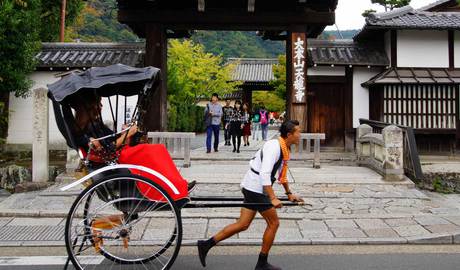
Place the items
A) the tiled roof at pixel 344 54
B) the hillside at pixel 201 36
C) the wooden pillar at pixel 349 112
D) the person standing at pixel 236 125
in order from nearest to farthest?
the tiled roof at pixel 344 54
the person standing at pixel 236 125
the wooden pillar at pixel 349 112
the hillside at pixel 201 36

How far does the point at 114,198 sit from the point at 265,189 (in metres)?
1.59

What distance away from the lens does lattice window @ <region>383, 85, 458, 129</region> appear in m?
15.4

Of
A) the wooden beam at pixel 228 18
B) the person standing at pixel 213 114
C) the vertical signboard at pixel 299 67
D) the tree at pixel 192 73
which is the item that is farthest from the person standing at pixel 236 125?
the tree at pixel 192 73

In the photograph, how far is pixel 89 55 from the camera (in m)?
15.9

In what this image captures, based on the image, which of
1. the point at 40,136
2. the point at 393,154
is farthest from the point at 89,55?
the point at 393,154

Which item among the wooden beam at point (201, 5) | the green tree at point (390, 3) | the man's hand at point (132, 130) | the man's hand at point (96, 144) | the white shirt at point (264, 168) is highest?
the green tree at point (390, 3)

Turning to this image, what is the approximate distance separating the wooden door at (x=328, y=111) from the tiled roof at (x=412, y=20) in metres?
2.38

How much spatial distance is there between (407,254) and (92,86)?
4.23 meters

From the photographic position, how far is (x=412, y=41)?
15.6m

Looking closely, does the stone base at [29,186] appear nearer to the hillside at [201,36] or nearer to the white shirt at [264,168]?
the white shirt at [264,168]

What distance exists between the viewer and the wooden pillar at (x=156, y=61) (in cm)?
1354

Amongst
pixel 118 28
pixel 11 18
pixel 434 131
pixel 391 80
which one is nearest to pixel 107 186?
pixel 11 18

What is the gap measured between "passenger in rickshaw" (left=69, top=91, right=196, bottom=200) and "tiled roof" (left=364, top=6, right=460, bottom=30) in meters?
11.3

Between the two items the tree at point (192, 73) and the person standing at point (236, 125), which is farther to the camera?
the tree at point (192, 73)
